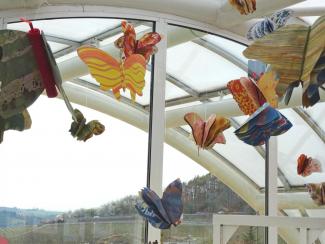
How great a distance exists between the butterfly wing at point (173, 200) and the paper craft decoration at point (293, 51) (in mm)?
1266

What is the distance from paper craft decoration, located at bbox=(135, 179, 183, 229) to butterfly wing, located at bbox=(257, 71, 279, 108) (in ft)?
3.00

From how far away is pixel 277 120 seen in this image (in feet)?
7.39

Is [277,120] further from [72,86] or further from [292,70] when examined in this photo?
[72,86]

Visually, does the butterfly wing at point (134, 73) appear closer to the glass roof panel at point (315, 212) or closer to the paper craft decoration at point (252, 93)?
the paper craft decoration at point (252, 93)

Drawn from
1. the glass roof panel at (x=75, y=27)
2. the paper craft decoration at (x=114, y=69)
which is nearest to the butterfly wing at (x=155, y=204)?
the paper craft decoration at (x=114, y=69)

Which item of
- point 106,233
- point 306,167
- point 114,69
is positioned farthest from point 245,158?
point 114,69

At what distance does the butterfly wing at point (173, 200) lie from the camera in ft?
9.68

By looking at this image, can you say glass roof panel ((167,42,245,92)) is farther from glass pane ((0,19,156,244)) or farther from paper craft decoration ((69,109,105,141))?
paper craft decoration ((69,109,105,141))

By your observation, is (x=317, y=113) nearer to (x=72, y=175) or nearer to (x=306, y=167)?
(x=306, y=167)

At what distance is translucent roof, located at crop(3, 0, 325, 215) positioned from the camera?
4.65m

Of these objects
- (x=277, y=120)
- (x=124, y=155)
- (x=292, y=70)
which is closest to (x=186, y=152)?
(x=124, y=155)

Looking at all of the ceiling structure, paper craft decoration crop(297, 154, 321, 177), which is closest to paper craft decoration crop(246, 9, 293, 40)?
the ceiling structure

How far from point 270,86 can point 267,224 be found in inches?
56.5

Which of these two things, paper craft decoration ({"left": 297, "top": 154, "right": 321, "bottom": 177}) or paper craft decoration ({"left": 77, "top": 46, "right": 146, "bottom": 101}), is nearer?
paper craft decoration ({"left": 77, "top": 46, "right": 146, "bottom": 101})
